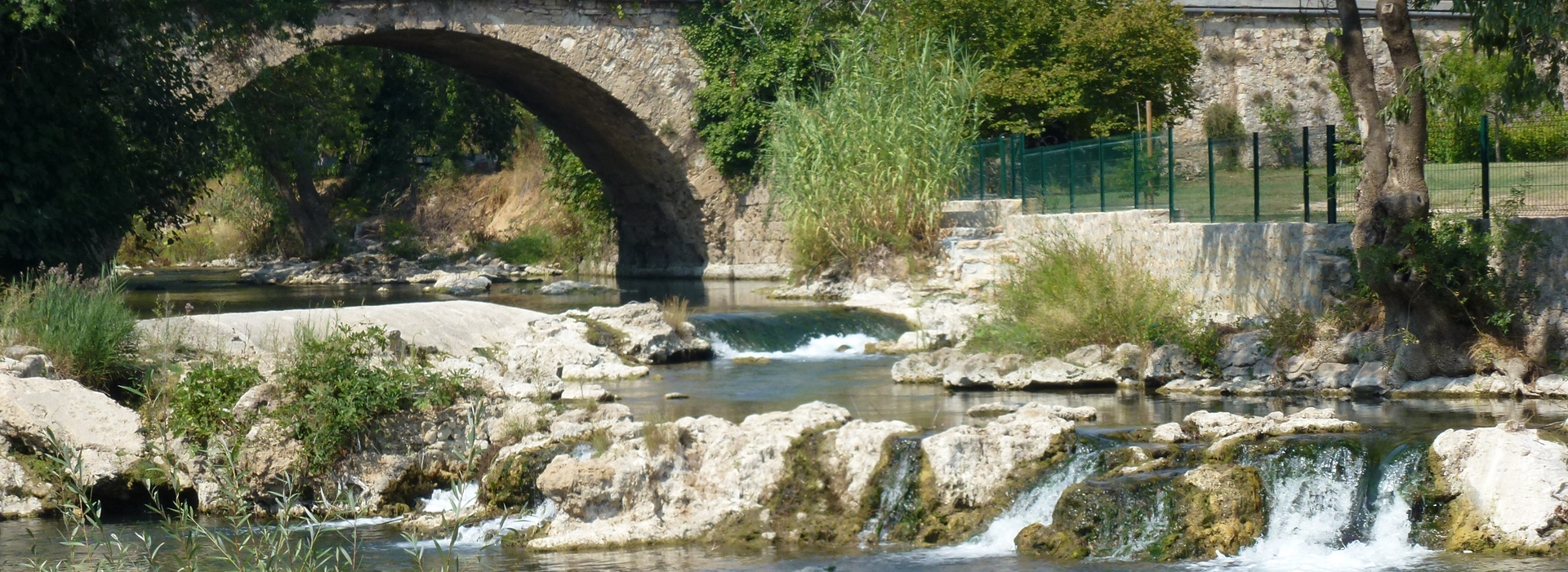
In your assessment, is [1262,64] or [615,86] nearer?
[615,86]

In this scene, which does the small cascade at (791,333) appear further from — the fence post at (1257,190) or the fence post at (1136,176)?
the fence post at (1257,190)

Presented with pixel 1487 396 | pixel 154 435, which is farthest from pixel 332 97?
pixel 1487 396

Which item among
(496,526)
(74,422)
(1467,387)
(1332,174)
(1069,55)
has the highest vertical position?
(1069,55)

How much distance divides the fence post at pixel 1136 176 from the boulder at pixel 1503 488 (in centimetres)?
758

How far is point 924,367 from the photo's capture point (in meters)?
11.6

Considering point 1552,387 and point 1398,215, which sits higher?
point 1398,215

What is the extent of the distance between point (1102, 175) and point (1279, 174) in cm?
324

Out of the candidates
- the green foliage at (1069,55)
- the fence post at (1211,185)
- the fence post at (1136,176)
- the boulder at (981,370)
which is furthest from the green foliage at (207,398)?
the green foliage at (1069,55)

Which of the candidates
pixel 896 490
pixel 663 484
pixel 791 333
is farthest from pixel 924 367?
pixel 663 484

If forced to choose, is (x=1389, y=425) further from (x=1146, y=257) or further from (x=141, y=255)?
(x=141, y=255)

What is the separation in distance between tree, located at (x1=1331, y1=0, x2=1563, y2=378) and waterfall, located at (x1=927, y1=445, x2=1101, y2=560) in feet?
12.3

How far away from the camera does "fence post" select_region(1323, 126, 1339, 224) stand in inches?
470

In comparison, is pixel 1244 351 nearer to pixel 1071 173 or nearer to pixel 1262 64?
pixel 1071 173

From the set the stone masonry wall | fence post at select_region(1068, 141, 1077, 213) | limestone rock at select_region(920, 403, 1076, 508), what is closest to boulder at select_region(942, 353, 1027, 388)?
limestone rock at select_region(920, 403, 1076, 508)
